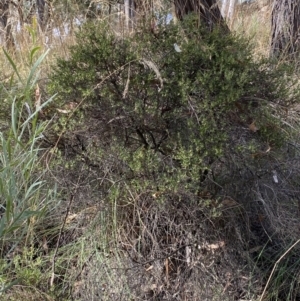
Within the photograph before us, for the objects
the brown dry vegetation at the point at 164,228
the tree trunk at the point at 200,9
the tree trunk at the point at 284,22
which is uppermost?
the tree trunk at the point at 200,9

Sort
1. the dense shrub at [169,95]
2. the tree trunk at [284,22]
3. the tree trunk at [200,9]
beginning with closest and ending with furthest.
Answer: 1. the dense shrub at [169,95]
2. the tree trunk at [200,9]
3. the tree trunk at [284,22]

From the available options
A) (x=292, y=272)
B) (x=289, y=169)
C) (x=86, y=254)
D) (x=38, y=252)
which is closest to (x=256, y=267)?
(x=292, y=272)

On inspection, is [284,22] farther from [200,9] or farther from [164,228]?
[164,228]

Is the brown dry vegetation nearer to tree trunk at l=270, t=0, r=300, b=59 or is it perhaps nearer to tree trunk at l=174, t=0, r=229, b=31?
tree trunk at l=174, t=0, r=229, b=31

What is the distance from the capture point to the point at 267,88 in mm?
1850

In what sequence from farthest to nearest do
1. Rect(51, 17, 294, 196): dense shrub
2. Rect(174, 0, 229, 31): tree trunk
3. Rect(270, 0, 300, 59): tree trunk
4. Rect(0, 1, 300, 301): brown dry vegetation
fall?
1. Rect(270, 0, 300, 59): tree trunk
2. Rect(174, 0, 229, 31): tree trunk
3. Rect(0, 1, 300, 301): brown dry vegetation
4. Rect(51, 17, 294, 196): dense shrub

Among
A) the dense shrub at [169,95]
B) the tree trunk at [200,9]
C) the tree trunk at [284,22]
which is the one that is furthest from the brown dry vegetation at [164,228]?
the tree trunk at [284,22]

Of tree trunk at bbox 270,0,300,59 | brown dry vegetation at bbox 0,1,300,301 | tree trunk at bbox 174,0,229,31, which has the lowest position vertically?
brown dry vegetation at bbox 0,1,300,301

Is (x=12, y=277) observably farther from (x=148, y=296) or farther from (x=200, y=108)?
(x=200, y=108)

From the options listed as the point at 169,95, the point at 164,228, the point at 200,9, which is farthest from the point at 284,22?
the point at 164,228

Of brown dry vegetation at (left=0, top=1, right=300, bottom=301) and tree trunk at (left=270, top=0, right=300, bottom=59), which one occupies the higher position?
tree trunk at (left=270, top=0, right=300, bottom=59)

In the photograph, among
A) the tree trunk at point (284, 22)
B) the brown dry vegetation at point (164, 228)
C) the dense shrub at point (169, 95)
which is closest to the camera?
the dense shrub at point (169, 95)

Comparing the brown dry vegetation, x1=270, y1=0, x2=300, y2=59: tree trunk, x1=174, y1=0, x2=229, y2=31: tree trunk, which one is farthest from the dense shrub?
x1=270, y1=0, x2=300, y2=59: tree trunk

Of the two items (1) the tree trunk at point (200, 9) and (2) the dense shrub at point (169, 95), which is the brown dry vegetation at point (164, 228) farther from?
(1) the tree trunk at point (200, 9)
